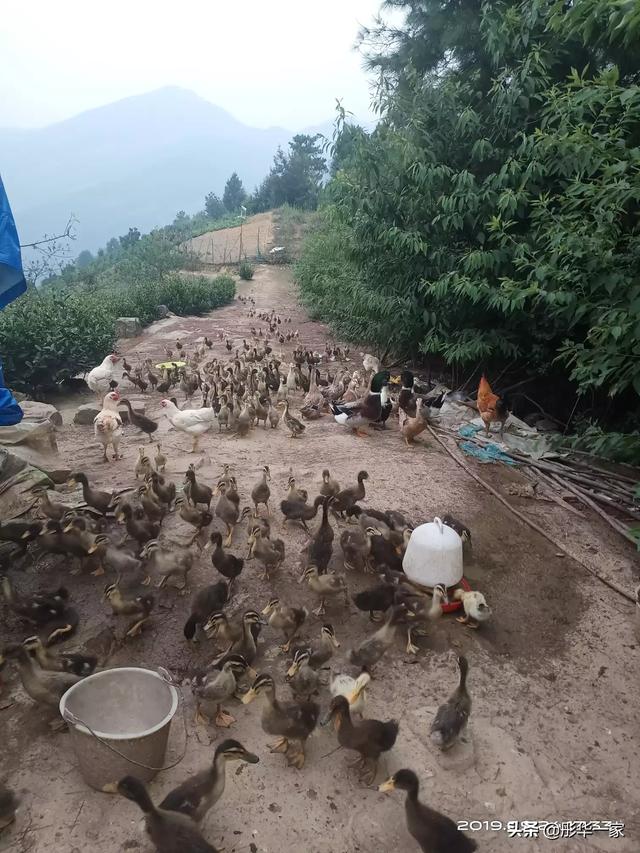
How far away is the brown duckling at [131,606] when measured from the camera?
4.25 metres

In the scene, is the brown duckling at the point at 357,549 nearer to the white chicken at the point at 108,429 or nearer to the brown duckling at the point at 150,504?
the brown duckling at the point at 150,504

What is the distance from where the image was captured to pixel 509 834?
308 cm

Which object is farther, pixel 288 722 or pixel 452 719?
pixel 452 719

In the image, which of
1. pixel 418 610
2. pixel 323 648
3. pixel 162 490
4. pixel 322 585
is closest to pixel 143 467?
pixel 162 490

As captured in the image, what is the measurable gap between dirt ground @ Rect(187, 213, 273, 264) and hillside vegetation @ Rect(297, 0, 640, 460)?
2443 cm

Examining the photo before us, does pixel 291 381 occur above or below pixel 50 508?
below

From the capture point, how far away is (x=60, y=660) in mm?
3754

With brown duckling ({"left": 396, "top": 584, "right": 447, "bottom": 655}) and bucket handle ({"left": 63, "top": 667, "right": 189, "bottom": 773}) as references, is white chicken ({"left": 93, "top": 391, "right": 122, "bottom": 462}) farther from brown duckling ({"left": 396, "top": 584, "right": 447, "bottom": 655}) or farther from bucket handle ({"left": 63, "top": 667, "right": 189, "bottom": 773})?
brown duckling ({"left": 396, "top": 584, "right": 447, "bottom": 655})

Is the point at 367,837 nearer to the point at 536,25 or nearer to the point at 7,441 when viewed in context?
the point at 7,441

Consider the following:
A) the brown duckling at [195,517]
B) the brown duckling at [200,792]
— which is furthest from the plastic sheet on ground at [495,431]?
the brown duckling at [200,792]

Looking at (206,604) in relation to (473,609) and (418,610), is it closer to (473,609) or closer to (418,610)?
(418,610)

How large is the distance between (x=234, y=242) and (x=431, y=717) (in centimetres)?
3932

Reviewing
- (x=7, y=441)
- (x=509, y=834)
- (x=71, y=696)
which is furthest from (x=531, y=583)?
(x=7, y=441)

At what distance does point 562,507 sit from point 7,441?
6.66 metres
